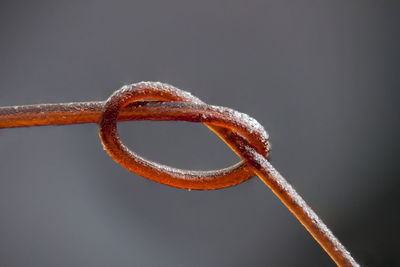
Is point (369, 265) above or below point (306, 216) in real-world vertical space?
below

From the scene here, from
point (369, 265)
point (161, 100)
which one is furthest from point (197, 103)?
point (369, 265)

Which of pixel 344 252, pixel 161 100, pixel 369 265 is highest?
pixel 161 100

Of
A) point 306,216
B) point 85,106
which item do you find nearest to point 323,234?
point 306,216

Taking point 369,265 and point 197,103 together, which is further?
point 369,265

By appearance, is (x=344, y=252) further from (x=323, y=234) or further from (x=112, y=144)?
(x=112, y=144)

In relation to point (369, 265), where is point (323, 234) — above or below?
above

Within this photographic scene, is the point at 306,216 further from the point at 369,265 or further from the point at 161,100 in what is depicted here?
the point at 369,265
